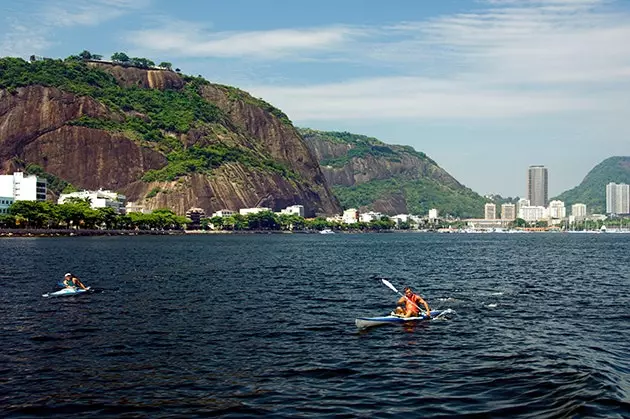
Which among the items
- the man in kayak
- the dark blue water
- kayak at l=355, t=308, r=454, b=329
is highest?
the man in kayak

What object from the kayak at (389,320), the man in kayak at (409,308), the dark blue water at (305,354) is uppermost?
the man in kayak at (409,308)

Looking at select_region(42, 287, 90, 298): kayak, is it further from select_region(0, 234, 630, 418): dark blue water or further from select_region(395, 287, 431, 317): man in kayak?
select_region(395, 287, 431, 317): man in kayak

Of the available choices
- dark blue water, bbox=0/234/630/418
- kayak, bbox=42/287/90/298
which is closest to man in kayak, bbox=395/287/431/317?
dark blue water, bbox=0/234/630/418

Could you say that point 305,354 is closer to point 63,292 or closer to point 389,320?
point 389,320

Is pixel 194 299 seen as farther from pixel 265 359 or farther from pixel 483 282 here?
pixel 483 282

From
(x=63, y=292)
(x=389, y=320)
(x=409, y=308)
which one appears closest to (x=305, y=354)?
(x=389, y=320)

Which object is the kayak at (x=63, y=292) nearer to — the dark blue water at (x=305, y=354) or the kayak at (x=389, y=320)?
the dark blue water at (x=305, y=354)

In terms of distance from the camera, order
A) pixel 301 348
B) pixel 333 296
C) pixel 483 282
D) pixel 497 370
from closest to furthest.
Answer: pixel 497 370 → pixel 301 348 → pixel 333 296 → pixel 483 282

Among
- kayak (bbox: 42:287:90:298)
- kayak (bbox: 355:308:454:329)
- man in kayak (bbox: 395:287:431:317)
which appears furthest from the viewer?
kayak (bbox: 42:287:90:298)

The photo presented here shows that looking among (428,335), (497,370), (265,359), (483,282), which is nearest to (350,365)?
(265,359)

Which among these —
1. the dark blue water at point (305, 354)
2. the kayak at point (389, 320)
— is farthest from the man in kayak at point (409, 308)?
the dark blue water at point (305, 354)

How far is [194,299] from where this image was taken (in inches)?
2261

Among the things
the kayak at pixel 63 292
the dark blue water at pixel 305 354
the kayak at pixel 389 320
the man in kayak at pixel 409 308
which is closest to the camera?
the dark blue water at pixel 305 354

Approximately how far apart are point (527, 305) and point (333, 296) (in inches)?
657
